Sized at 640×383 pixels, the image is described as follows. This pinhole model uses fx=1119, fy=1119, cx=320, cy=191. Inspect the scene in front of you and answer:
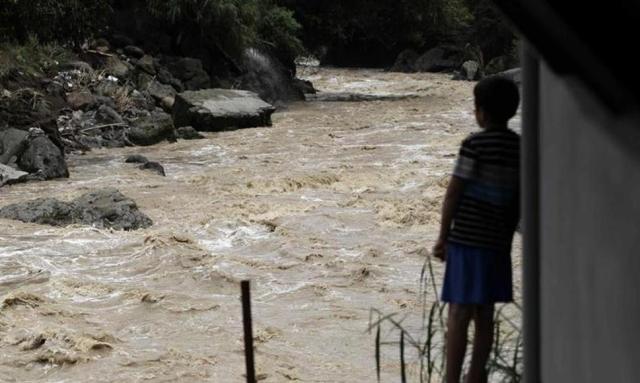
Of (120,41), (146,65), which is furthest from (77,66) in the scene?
(120,41)

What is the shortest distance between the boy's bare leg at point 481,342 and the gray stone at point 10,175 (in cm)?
1216

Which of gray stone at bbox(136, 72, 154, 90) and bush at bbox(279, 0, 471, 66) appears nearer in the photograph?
gray stone at bbox(136, 72, 154, 90)

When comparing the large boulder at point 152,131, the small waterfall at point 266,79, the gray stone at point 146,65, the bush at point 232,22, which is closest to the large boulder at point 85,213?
the large boulder at point 152,131

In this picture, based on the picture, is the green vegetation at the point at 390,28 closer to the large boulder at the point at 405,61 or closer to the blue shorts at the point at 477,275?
the large boulder at the point at 405,61

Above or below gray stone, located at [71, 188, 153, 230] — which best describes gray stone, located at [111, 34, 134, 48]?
above

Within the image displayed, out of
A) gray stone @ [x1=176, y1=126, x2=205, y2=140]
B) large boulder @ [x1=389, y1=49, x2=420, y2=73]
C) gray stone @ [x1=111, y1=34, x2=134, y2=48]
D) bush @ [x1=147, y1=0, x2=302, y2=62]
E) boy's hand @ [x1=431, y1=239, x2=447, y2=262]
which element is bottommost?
gray stone @ [x1=176, y1=126, x2=205, y2=140]

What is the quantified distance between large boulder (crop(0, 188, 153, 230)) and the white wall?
32.4 feet

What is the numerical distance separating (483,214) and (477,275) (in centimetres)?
23

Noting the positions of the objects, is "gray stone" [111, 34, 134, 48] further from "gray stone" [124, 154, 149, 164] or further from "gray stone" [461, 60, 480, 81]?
"gray stone" [461, 60, 480, 81]

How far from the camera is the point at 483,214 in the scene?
13.6 ft

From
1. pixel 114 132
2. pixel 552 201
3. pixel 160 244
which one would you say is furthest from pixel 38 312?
pixel 114 132

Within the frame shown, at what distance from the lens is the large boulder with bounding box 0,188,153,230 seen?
12641 millimetres

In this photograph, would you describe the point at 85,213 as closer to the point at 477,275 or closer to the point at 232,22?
the point at 477,275

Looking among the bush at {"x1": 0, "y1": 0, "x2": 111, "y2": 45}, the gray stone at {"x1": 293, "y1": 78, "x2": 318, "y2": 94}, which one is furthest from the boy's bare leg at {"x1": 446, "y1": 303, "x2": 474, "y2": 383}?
the gray stone at {"x1": 293, "y1": 78, "x2": 318, "y2": 94}
